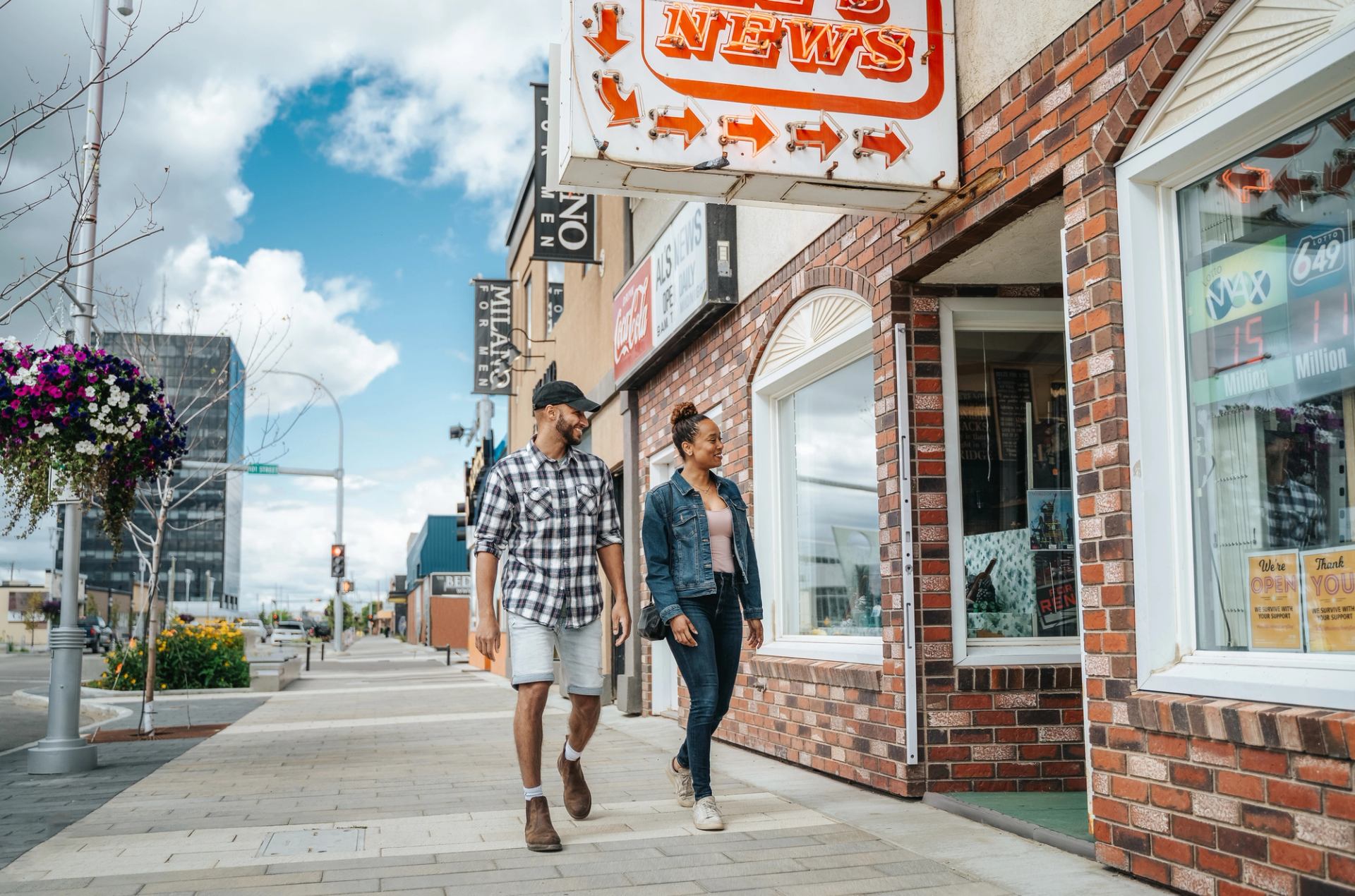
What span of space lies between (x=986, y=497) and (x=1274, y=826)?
2.89m

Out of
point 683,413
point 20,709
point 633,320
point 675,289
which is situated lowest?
point 20,709

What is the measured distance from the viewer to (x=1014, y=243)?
18.0 ft

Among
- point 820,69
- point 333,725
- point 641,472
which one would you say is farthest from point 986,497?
point 333,725

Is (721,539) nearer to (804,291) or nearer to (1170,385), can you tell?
(1170,385)

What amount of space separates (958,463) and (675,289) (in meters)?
4.05

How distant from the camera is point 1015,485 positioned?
6.19m

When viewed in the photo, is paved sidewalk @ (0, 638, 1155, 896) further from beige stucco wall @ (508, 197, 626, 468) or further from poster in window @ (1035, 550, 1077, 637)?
beige stucco wall @ (508, 197, 626, 468)

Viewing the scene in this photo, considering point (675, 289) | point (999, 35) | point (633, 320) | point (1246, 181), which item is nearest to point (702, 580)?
point (1246, 181)

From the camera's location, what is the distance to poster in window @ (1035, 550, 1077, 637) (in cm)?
608

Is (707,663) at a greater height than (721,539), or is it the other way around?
(721,539)

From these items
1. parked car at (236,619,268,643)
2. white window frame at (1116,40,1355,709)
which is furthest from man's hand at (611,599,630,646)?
parked car at (236,619,268,643)

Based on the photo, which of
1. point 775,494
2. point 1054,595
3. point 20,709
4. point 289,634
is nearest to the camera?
point 1054,595

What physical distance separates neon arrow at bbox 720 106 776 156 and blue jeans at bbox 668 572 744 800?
1988mm

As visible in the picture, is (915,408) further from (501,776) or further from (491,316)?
(491,316)
